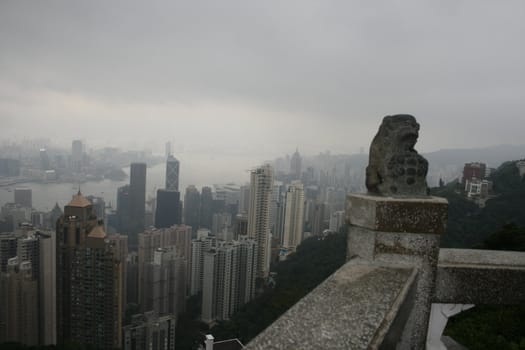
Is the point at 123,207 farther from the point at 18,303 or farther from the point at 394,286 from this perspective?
the point at 394,286

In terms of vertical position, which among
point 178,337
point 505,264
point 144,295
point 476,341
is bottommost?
point 178,337

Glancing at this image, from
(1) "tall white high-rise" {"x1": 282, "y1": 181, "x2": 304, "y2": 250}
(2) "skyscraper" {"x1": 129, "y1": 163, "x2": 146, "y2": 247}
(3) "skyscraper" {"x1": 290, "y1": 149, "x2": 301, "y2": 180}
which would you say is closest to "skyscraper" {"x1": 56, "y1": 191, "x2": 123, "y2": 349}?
(2) "skyscraper" {"x1": 129, "y1": 163, "x2": 146, "y2": 247}

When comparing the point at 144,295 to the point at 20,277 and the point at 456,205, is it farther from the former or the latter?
the point at 456,205

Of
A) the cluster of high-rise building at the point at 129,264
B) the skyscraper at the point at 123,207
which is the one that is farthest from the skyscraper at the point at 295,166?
the skyscraper at the point at 123,207

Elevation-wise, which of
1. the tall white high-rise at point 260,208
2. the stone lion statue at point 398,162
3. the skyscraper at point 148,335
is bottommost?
the skyscraper at point 148,335

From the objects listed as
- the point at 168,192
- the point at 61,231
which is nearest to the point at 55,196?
the point at 61,231

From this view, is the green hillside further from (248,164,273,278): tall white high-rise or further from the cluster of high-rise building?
(248,164,273,278): tall white high-rise

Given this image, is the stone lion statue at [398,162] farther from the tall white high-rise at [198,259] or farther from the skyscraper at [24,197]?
the skyscraper at [24,197]
